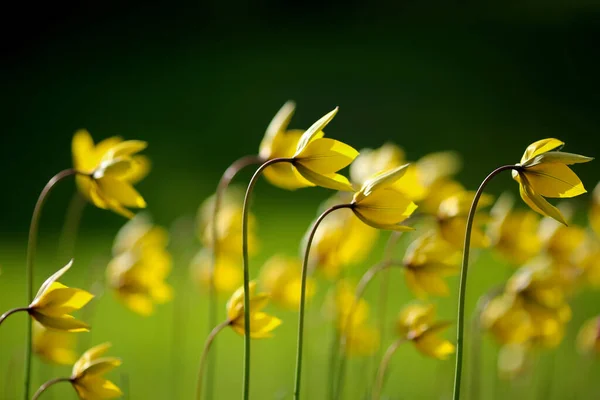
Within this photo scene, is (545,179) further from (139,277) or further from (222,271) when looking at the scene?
(222,271)

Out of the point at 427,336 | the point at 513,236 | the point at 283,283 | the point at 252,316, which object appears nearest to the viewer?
the point at 252,316

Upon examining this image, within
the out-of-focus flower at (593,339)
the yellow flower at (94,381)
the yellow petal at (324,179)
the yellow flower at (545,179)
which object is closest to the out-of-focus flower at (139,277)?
the yellow flower at (94,381)

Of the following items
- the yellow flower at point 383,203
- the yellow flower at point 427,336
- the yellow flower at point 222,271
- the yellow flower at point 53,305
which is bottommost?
the yellow flower at point 222,271

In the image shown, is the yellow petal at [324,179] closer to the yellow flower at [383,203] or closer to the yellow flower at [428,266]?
the yellow flower at [383,203]

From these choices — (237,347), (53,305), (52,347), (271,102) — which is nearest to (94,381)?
(53,305)

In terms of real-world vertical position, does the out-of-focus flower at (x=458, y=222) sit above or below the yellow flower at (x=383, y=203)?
below

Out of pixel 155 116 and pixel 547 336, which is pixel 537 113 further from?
pixel 547 336

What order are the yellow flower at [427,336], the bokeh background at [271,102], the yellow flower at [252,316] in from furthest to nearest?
the bokeh background at [271,102], the yellow flower at [427,336], the yellow flower at [252,316]

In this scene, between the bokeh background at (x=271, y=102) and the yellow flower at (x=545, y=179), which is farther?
the bokeh background at (x=271, y=102)
